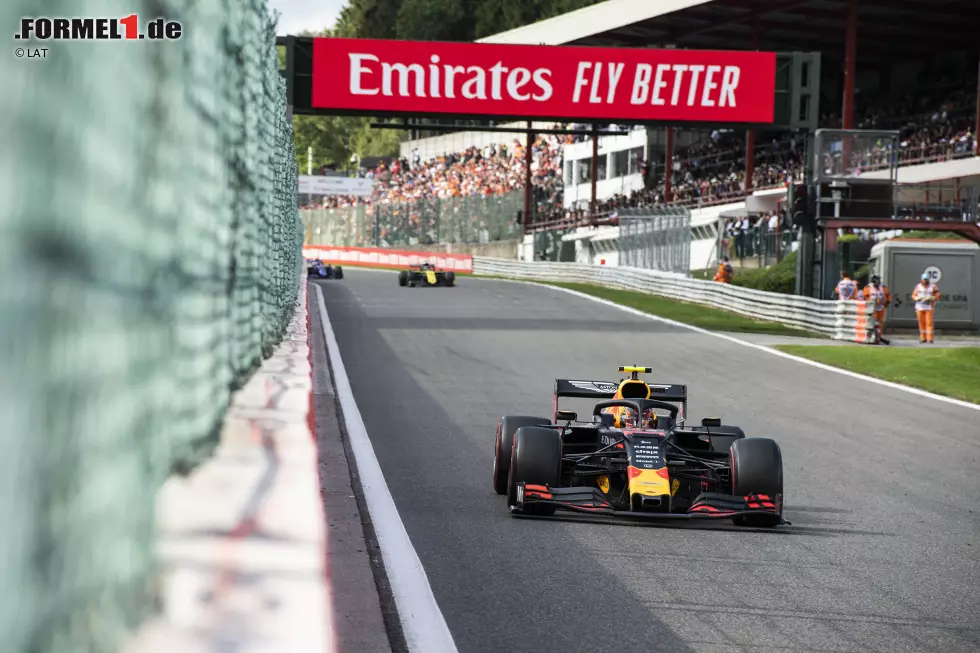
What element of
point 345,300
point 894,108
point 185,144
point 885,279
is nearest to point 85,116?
point 185,144

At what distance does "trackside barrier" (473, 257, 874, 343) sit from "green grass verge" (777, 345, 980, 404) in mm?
2907

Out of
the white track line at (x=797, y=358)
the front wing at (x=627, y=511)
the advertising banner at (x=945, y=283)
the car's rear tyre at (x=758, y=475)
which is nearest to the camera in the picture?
the front wing at (x=627, y=511)

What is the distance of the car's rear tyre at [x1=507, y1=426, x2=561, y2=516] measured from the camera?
7922mm

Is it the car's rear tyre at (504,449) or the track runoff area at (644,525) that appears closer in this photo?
the track runoff area at (644,525)

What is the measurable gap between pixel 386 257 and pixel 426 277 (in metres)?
23.1

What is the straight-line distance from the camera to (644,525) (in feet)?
26.0

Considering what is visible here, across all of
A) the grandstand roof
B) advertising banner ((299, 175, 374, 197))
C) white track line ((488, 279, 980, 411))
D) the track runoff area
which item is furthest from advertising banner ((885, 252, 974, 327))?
advertising banner ((299, 175, 374, 197))

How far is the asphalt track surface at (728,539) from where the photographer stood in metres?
5.41

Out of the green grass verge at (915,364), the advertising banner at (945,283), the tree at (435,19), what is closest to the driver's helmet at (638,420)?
the green grass verge at (915,364)

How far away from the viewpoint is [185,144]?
4.02m

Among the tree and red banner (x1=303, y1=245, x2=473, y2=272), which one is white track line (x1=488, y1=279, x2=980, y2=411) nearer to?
red banner (x1=303, y1=245, x2=473, y2=272)

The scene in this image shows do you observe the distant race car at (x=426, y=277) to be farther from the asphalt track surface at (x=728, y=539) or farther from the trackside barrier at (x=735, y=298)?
the asphalt track surface at (x=728, y=539)

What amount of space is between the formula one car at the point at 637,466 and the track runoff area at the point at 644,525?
0.14 m

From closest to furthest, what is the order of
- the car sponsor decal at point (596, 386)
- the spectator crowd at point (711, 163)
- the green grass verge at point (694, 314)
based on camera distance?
the car sponsor decal at point (596, 386) → the green grass verge at point (694, 314) → the spectator crowd at point (711, 163)
